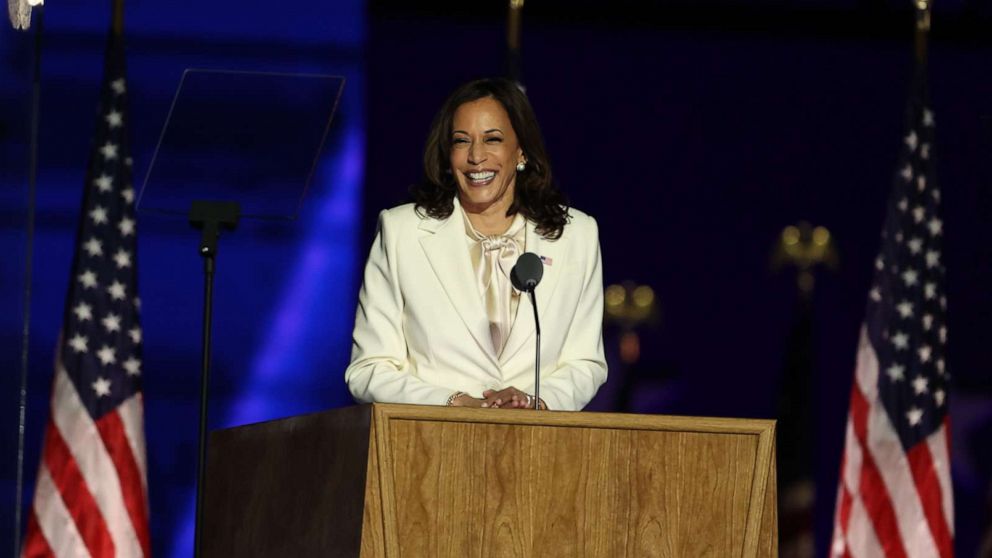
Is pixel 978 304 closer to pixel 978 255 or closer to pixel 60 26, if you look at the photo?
pixel 978 255

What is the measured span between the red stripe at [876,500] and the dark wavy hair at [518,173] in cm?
→ 271

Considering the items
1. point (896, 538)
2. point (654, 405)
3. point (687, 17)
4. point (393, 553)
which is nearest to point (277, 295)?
point (654, 405)

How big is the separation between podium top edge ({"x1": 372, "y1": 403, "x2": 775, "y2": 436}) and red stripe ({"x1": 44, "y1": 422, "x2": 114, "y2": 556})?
3231 millimetres

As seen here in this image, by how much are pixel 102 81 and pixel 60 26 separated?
1.06 feet

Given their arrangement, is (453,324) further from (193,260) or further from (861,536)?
(861,536)

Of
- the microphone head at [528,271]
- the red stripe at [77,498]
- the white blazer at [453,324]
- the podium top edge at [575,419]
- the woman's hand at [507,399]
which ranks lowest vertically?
the red stripe at [77,498]

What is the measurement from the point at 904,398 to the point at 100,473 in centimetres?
286

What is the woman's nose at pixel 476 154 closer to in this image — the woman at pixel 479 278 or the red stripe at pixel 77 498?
the woman at pixel 479 278

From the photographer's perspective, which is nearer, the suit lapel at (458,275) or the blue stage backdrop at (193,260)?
the suit lapel at (458,275)

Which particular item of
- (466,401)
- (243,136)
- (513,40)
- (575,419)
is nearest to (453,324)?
(466,401)

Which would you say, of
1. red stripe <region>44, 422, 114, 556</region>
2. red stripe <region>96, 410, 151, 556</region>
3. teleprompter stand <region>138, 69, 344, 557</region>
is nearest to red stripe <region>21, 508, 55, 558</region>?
red stripe <region>44, 422, 114, 556</region>

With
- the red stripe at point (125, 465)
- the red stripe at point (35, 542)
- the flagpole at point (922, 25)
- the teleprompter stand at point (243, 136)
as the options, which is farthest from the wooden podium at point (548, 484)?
the flagpole at point (922, 25)

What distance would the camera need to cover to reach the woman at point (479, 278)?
3029 millimetres

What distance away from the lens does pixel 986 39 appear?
6.07m
